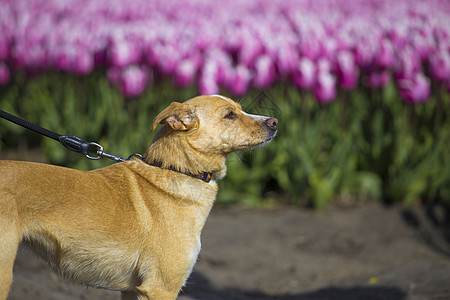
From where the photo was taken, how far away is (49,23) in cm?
886

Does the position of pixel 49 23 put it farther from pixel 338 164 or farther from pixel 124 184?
pixel 124 184

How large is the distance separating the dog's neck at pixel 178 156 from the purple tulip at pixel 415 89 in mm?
3849

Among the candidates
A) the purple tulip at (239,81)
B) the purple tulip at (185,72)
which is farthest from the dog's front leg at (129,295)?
the purple tulip at (185,72)

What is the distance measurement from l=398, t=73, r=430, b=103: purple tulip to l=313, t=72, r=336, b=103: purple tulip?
84cm

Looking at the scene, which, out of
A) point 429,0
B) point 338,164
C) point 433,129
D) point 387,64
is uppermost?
point 429,0

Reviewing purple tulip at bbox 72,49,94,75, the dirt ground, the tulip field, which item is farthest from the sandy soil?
purple tulip at bbox 72,49,94,75

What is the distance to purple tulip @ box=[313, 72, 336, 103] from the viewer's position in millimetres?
6562

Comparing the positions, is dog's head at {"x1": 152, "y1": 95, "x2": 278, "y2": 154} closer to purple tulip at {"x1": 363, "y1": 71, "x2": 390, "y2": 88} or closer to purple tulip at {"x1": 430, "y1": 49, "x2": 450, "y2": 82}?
purple tulip at {"x1": 430, "y1": 49, "x2": 450, "y2": 82}

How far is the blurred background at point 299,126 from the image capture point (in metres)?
6.00

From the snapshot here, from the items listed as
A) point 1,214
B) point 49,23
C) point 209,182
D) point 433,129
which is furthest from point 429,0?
point 1,214

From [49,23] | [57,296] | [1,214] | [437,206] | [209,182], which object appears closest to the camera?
[1,214]

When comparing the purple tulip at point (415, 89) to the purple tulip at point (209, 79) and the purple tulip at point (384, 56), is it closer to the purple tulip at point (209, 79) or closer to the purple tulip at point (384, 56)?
the purple tulip at point (384, 56)

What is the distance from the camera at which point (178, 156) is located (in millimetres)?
3293

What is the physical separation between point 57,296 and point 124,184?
1.51 m
